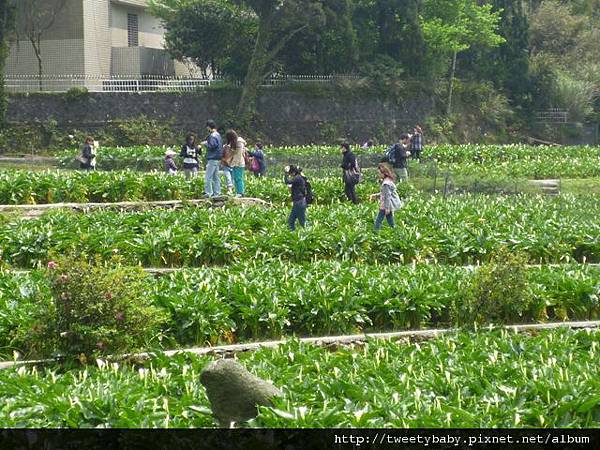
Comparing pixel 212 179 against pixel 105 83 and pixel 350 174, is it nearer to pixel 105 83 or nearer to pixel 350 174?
pixel 350 174

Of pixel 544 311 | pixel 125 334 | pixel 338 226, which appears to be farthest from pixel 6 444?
Answer: pixel 338 226

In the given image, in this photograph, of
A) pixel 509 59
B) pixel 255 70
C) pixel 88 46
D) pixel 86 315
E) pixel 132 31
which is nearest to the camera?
pixel 86 315

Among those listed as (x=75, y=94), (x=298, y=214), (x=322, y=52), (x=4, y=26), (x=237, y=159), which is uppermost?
(x=4, y=26)

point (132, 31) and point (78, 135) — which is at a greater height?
point (132, 31)

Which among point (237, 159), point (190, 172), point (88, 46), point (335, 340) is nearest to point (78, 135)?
point (88, 46)

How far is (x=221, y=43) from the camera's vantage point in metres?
46.3

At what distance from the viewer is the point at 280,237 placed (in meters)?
17.1

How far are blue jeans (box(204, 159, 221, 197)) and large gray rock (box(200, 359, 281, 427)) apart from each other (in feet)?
45.0

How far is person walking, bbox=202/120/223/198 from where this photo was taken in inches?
848

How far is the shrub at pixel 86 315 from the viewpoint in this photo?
418 inches

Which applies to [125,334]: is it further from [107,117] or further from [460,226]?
[107,117]

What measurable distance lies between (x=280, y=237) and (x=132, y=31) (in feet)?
111

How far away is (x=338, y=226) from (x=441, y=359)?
868 cm

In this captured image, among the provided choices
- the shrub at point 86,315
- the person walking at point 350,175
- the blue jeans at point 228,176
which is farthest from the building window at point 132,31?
the shrub at point 86,315
